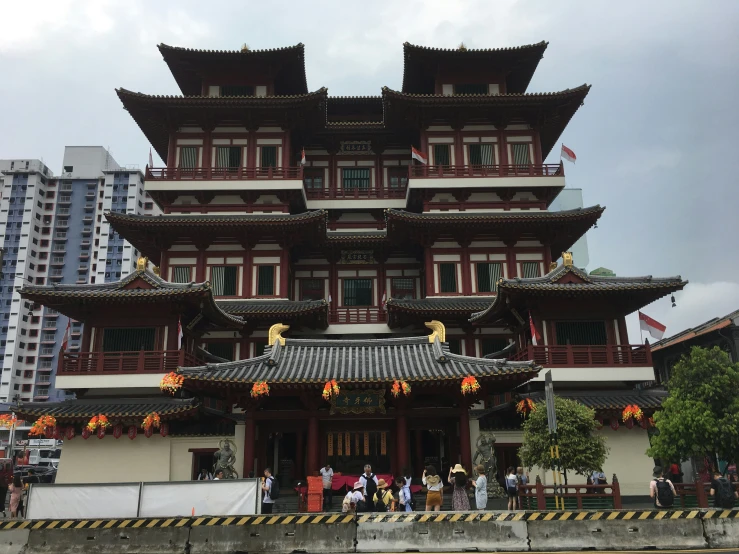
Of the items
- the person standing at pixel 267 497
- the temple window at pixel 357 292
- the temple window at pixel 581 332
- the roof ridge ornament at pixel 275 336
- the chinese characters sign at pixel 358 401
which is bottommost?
the person standing at pixel 267 497

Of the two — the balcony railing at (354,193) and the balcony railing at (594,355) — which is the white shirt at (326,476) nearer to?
the balcony railing at (594,355)

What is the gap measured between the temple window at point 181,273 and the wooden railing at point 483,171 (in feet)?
50.2

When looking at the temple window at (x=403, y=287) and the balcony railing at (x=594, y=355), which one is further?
the temple window at (x=403, y=287)

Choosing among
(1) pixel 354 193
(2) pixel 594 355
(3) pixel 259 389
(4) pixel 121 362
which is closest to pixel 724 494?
(2) pixel 594 355

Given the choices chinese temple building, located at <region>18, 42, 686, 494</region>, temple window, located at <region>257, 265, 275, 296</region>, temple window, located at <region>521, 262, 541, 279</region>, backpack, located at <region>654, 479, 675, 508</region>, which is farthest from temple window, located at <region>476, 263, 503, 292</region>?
backpack, located at <region>654, 479, 675, 508</region>

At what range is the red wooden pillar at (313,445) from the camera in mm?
23172

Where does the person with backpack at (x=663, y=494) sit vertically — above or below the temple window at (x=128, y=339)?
below

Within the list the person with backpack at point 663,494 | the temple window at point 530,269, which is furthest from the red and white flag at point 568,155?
the person with backpack at point 663,494

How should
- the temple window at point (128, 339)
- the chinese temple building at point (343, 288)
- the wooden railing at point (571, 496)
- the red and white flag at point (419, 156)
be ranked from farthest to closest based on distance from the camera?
the red and white flag at point (419, 156) → the temple window at point (128, 339) → the chinese temple building at point (343, 288) → the wooden railing at point (571, 496)

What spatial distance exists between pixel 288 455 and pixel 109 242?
89.4 meters

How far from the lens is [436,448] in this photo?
30688 mm

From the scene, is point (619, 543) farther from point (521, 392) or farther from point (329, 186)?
point (329, 186)

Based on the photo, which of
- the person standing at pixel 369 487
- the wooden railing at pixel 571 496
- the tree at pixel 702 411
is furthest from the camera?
the tree at pixel 702 411

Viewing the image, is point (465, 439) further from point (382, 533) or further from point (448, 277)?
point (448, 277)
